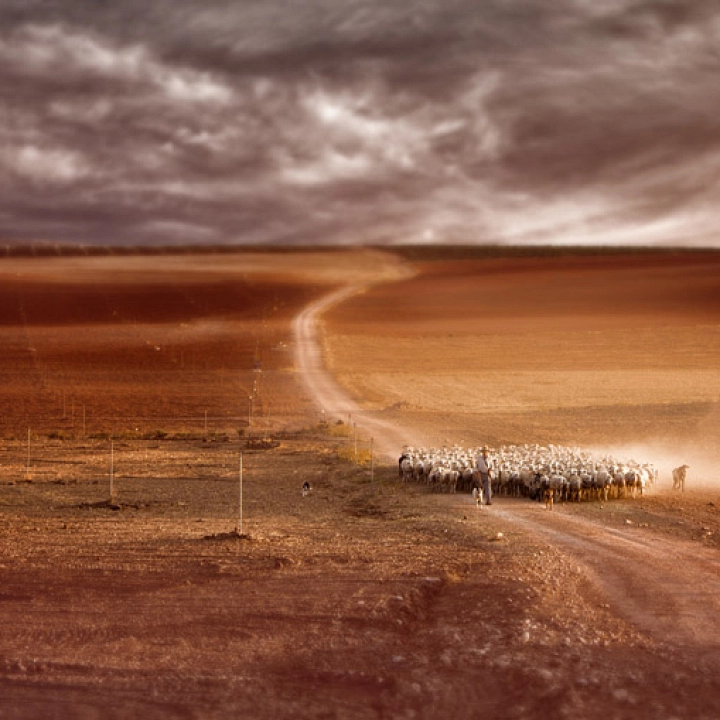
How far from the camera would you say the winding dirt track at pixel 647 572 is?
10.2 metres

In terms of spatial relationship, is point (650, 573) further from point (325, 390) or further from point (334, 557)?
point (325, 390)

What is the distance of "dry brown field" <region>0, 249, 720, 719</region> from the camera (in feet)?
28.3

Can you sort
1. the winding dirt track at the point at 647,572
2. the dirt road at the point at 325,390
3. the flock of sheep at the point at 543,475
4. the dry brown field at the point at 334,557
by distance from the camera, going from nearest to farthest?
1. the dry brown field at the point at 334,557
2. the winding dirt track at the point at 647,572
3. the flock of sheep at the point at 543,475
4. the dirt road at the point at 325,390

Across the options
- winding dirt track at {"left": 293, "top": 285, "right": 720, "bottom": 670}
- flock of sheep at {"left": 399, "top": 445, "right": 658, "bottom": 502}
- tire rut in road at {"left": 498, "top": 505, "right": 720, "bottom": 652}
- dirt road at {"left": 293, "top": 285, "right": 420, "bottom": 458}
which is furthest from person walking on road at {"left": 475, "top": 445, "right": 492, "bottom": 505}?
dirt road at {"left": 293, "top": 285, "right": 420, "bottom": 458}

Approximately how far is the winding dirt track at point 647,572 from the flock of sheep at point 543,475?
0.86 metres

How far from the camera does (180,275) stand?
9756cm

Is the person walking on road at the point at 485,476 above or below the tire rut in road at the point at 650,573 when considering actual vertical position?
above

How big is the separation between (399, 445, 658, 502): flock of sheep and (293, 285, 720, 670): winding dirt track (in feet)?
2.81

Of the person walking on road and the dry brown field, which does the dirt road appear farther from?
the person walking on road

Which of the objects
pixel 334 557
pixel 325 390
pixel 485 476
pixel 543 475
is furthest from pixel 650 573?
pixel 325 390

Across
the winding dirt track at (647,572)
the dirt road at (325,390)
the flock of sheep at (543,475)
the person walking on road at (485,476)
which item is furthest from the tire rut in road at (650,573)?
the dirt road at (325,390)

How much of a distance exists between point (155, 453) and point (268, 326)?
41010 mm

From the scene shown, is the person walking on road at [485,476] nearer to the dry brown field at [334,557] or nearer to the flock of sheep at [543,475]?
the dry brown field at [334,557]

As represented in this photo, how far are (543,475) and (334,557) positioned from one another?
7.79 meters
